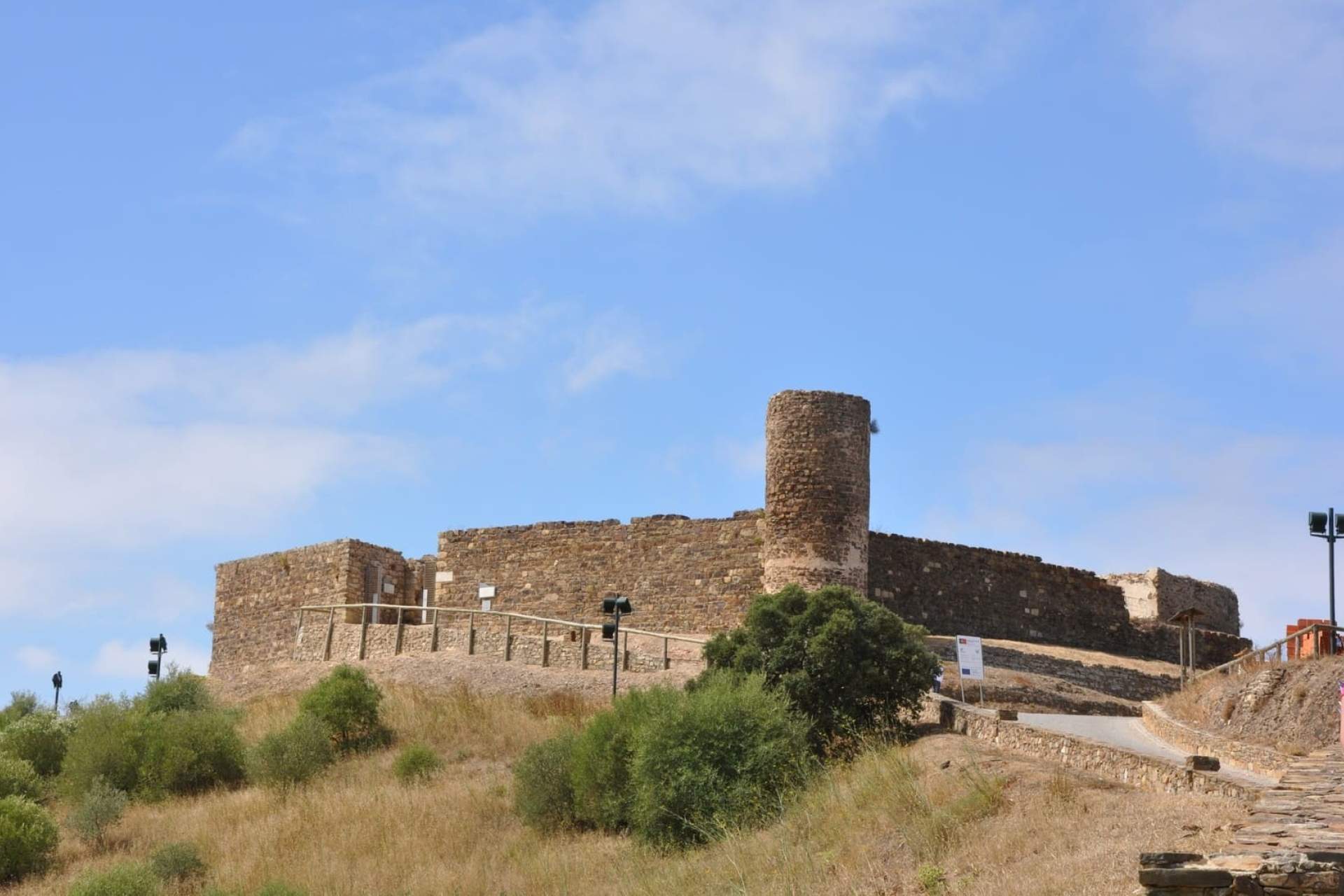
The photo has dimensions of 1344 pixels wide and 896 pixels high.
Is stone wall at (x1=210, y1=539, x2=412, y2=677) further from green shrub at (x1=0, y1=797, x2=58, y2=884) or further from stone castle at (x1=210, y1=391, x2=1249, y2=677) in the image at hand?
green shrub at (x1=0, y1=797, x2=58, y2=884)


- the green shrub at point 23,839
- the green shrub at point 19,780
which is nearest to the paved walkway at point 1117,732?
the green shrub at point 23,839

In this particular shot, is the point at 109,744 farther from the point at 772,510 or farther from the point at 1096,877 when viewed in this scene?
the point at 1096,877

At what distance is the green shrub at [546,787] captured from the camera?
79.7 ft

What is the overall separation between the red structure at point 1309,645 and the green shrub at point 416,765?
568 inches

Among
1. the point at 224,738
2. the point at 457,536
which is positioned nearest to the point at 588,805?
the point at 224,738

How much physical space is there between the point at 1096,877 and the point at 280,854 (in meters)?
14.6

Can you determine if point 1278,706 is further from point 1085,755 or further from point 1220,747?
point 1085,755

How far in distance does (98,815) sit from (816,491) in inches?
595

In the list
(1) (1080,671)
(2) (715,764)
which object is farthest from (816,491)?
(2) (715,764)

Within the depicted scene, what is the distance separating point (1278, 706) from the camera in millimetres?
23859

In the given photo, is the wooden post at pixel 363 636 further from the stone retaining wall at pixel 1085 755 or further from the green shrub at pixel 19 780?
the stone retaining wall at pixel 1085 755

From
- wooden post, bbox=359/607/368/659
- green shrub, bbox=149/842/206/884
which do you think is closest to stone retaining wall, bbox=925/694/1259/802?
green shrub, bbox=149/842/206/884

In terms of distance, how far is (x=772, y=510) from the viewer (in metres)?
33.6

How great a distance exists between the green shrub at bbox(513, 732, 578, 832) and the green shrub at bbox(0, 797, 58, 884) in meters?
8.02
